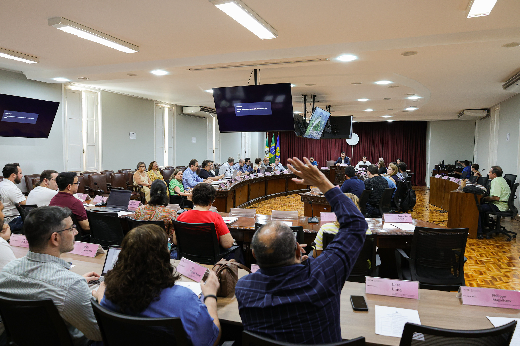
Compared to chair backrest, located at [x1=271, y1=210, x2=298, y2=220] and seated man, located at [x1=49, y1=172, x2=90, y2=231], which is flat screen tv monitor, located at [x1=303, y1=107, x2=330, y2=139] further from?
seated man, located at [x1=49, y1=172, x2=90, y2=231]

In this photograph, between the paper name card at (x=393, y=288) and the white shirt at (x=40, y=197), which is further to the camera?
the white shirt at (x=40, y=197)

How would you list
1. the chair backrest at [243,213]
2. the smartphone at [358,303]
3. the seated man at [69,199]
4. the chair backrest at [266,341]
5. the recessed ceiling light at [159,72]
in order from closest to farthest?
1. the chair backrest at [266,341]
2. the smartphone at [358,303]
3. the seated man at [69,199]
4. the chair backrest at [243,213]
5. the recessed ceiling light at [159,72]

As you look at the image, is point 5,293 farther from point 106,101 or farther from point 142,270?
point 106,101

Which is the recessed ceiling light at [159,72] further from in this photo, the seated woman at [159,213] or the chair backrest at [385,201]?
the chair backrest at [385,201]

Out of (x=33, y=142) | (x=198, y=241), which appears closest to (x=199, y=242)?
(x=198, y=241)

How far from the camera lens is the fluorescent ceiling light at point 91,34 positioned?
159 inches

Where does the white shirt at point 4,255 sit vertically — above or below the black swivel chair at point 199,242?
above

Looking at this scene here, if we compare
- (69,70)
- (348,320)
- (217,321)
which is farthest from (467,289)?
(69,70)

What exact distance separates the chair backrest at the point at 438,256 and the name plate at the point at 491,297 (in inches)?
49.9

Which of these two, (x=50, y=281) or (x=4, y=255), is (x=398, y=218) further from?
(x=4, y=255)

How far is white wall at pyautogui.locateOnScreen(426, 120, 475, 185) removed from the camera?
52.6 ft

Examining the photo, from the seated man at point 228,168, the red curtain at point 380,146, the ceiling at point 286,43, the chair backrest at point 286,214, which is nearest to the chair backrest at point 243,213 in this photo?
the chair backrest at point 286,214

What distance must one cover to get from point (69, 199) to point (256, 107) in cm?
305

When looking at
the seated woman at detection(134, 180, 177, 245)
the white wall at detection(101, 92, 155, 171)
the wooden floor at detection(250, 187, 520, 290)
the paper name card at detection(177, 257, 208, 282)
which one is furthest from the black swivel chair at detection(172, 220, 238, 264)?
the white wall at detection(101, 92, 155, 171)
